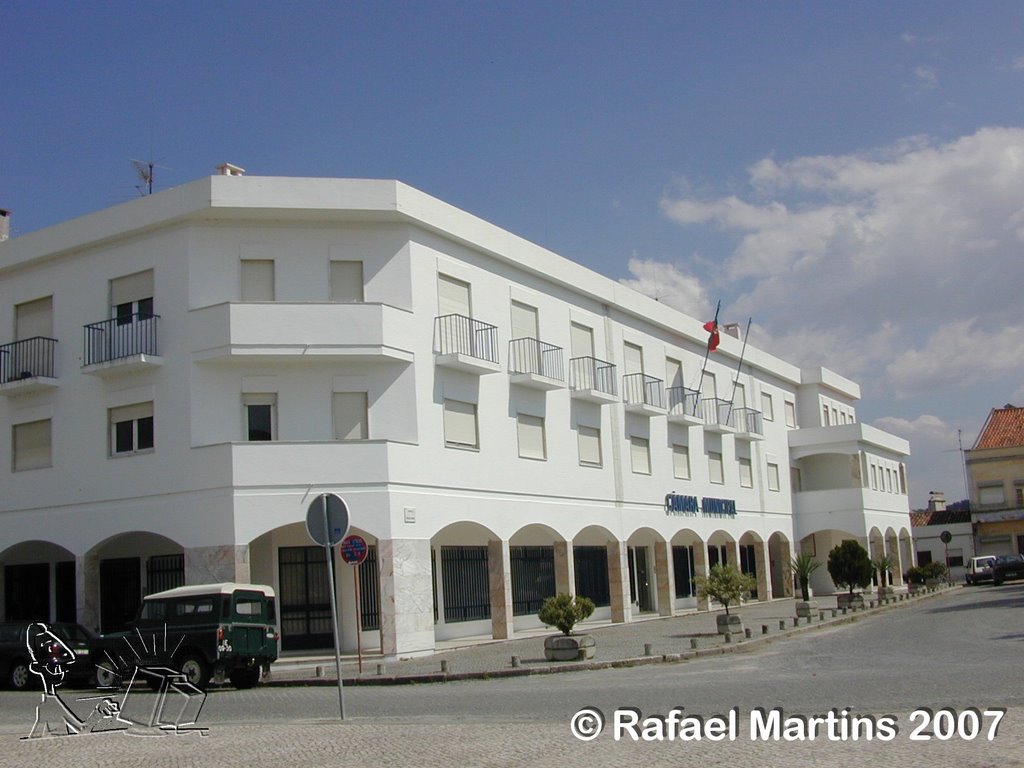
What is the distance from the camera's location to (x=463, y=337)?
27.5 m

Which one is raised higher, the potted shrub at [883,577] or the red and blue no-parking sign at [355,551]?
the red and blue no-parking sign at [355,551]

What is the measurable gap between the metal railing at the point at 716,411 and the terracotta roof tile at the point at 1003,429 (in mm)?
32429

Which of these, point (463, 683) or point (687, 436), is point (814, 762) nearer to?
point (463, 683)

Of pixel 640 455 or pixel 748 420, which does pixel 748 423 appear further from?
pixel 640 455

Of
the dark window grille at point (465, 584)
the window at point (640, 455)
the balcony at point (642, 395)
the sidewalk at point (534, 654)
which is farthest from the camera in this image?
the window at point (640, 455)

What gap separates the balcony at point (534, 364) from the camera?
97.4ft

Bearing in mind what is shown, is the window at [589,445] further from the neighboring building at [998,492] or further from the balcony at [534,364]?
the neighboring building at [998,492]

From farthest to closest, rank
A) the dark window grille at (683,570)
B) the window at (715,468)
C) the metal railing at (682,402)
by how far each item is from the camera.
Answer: the window at (715,468) < the dark window grille at (683,570) < the metal railing at (682,402)

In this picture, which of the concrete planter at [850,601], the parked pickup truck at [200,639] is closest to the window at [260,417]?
the parked pickup truck at [200,639]

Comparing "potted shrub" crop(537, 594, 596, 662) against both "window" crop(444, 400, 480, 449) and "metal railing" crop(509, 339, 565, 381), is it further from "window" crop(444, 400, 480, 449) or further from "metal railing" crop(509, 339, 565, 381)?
"metal railing" crop(509, 339, 565, 381)

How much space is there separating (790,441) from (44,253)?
113 ft

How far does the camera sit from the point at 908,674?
52.3 feet

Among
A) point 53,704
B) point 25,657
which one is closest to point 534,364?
point 25,657

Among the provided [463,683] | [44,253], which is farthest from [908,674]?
[44,253]
